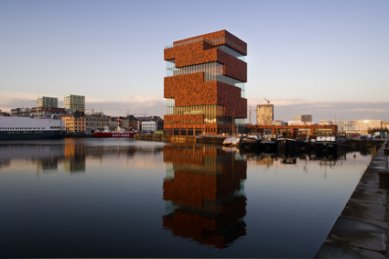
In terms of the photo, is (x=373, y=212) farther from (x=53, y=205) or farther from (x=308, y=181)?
(x=53, y=205)

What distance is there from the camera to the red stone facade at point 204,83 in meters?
150

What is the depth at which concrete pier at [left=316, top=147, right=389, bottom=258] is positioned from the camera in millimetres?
10602

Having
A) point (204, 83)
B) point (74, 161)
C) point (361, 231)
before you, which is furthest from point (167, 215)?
point (204, 83)

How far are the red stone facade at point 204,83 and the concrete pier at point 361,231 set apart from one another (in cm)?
12943

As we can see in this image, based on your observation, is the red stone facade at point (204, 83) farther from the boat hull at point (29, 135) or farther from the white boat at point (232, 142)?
the boat hull at point (29, 135)

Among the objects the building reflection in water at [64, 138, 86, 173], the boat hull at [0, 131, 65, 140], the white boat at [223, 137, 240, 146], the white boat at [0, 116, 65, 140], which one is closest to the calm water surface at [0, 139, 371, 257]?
the building reflection in water at [64, 138, 86, 173]

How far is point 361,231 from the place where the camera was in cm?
1287

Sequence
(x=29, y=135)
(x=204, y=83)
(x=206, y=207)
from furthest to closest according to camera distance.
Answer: (x=29, y=135) → (x=204, y=83) → (x=206, y=207)

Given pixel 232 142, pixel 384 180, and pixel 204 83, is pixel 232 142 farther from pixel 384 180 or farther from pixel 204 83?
pixel 384 180

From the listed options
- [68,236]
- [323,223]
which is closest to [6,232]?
[68,236]

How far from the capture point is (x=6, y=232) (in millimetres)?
14859

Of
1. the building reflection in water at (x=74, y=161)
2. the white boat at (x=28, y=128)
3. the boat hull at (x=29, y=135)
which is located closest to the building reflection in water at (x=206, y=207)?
the building reflection in water at (x=74, y=161)

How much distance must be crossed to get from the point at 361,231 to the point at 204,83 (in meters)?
141

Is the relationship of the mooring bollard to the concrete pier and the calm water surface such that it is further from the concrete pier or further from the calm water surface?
the calm water surface
